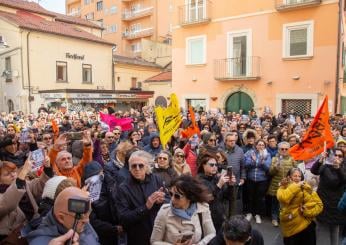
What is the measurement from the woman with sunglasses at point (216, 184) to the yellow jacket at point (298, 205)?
77 cm

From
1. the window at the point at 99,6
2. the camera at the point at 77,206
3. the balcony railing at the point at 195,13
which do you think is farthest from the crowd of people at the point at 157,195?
the window at the point at 99,6

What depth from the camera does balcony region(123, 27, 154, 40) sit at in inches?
1742

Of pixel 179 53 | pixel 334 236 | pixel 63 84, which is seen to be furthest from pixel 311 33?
pixel 63 84

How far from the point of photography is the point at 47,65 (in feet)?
88.8

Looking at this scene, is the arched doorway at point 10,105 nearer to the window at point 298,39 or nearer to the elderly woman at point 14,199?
the window at point 298,39

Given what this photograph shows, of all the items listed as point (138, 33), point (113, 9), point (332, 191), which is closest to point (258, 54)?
point (332, 191)

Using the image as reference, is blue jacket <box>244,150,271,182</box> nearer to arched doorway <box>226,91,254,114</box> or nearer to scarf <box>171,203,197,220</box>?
scarf <box>171,203,197,220</box>

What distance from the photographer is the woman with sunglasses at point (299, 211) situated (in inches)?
181

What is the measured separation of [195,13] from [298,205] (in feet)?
61.2

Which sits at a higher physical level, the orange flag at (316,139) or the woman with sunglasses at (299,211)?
the orange flag at (316,139)

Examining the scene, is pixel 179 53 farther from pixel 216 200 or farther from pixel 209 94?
pixel 216 200

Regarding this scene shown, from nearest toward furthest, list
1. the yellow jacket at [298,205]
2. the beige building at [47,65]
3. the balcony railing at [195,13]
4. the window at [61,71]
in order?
the yellow jacket at [298,205] < the balcony railing at [195,13] < the beige building at [47,65] < the window at [61,71]

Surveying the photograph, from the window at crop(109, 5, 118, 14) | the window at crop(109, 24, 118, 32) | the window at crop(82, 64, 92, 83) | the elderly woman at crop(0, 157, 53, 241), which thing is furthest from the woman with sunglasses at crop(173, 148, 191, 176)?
the window at crop(109, 5, 118, 14)

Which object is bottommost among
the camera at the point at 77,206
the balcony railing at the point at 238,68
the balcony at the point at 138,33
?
the camera at the point at 77,206
